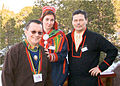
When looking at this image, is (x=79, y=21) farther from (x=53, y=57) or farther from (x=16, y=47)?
(x=16, y=47)

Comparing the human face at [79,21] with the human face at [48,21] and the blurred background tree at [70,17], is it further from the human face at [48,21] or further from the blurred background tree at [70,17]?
the blurred background tree at [70,17]

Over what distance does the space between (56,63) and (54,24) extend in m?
0.68

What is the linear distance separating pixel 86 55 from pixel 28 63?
105 centimetres

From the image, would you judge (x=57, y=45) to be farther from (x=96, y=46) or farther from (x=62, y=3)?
(x=62, y=3)

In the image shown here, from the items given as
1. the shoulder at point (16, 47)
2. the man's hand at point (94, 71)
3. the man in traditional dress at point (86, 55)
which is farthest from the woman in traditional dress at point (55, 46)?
the shoulder at point (16, 47)

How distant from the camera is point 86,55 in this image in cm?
265

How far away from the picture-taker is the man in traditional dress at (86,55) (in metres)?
2.64

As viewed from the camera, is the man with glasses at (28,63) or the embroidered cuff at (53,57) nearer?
the man with glasses at (28,63)

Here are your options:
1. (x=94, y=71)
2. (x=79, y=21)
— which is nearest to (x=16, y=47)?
(x=79, y=21)

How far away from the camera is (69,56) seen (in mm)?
2760

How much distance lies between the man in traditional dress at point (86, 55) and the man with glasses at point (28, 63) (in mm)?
615

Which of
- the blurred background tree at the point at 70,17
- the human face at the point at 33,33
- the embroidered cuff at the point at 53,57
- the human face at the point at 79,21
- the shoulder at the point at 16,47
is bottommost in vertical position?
the embroidered cuff at the point at 53,57

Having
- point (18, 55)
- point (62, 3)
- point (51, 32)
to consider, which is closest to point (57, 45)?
point (51, 32)

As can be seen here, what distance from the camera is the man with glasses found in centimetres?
191
